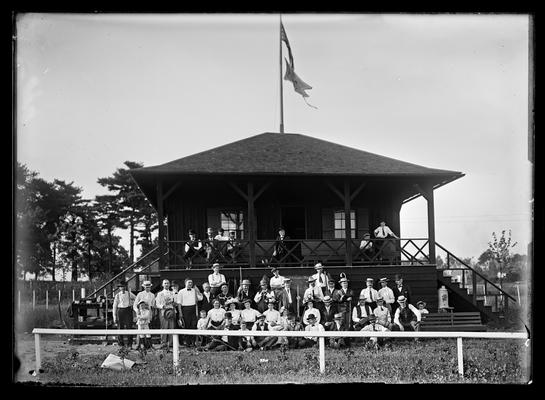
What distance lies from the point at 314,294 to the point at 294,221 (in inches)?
227

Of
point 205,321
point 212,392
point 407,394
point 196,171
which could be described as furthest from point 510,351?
point 196,171

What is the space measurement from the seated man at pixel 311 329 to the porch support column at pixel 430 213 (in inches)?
217

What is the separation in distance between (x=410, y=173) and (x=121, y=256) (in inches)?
860

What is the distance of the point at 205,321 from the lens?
1430 centimetres

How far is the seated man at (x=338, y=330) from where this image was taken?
545 inches

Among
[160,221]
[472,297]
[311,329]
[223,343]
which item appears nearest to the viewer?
[223,343]

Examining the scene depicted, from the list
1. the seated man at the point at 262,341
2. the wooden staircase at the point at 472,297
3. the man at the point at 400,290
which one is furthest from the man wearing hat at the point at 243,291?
the wooden staircase at the point at 472,297

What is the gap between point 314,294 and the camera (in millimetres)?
15172

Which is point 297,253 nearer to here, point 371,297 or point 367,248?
point 367,248

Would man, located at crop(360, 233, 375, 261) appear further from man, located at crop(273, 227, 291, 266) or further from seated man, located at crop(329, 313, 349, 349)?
seated man, located at crop(329, 313, 349, 349)

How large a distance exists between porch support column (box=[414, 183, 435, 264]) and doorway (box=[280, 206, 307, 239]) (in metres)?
4.21

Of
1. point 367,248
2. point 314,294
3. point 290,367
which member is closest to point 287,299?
point 314,294

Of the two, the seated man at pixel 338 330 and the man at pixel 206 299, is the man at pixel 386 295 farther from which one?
the man at pixel 206 299

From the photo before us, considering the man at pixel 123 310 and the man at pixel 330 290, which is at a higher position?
the man at pixel 330 290
